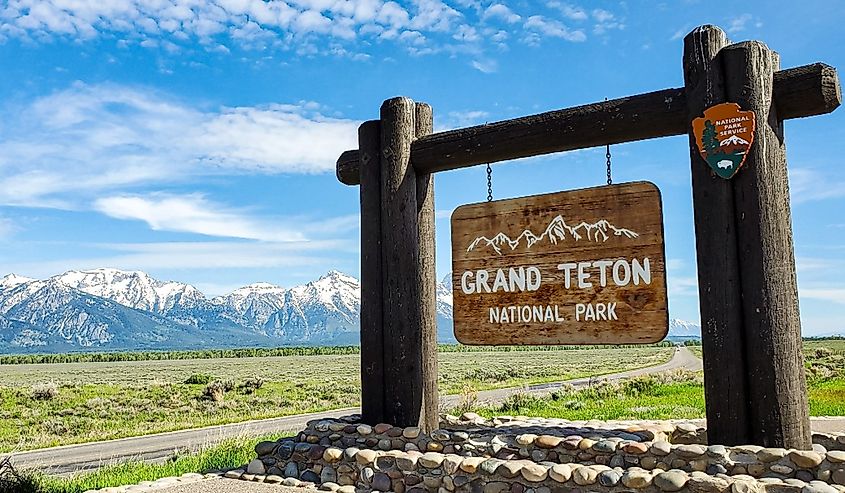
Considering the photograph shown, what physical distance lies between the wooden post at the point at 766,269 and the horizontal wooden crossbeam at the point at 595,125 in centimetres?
23

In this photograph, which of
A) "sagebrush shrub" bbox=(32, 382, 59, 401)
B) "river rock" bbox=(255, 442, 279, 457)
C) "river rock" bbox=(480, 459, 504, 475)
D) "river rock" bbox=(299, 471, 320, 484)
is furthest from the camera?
"sagebrush shrub" bbox=(32, 382, 59, 401)

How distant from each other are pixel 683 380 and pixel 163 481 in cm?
2112

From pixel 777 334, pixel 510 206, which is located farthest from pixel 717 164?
pixel 510 206

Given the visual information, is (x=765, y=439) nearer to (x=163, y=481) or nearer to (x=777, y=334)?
(x=777, y=334)

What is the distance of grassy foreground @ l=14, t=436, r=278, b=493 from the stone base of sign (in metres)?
1.36

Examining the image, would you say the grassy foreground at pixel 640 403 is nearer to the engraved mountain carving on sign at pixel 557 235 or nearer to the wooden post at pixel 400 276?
the wooden post at pixel 400 276

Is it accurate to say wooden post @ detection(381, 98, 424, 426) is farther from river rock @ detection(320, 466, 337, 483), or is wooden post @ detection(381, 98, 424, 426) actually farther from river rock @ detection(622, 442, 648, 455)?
river rock @ detection(622, 442, 648, 455)

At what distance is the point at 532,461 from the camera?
21.2 ft

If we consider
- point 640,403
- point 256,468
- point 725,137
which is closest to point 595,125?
point 725,137

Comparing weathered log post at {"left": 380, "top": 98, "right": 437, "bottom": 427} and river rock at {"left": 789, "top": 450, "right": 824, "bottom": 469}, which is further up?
weathered log post at {"left": 380, "top": 98, "right": 437, "bottom": 427}

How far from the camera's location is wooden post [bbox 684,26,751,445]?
5652mm

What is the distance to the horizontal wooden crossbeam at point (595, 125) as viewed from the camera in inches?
225

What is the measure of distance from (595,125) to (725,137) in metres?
1.14


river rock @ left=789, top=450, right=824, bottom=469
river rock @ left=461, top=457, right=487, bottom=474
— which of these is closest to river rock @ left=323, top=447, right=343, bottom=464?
river rock @ left=461, top=457, right=487, bottom=474
